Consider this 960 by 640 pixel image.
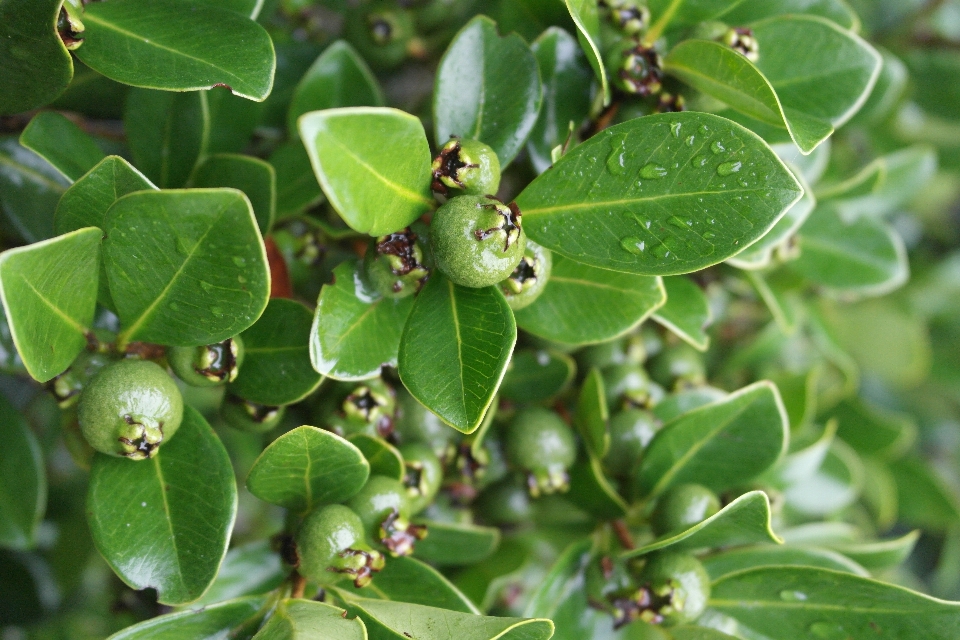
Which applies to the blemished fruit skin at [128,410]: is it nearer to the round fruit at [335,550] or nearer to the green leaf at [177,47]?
the round fruit at [335,550]

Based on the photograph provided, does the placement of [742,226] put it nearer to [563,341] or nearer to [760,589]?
[563,341]

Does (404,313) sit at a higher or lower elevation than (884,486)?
higher

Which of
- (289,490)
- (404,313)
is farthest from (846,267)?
(289,490)

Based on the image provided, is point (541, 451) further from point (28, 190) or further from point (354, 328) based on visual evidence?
point (28, 190)

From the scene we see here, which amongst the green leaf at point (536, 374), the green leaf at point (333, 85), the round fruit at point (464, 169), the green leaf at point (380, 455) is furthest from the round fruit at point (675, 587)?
the green leaf at point (333, 85)

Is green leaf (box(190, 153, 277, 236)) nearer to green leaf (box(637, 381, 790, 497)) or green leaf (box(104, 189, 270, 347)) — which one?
green leaf (box(104, 189, 270, 347))

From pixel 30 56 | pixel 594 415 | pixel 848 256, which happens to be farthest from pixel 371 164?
pixel 848 256

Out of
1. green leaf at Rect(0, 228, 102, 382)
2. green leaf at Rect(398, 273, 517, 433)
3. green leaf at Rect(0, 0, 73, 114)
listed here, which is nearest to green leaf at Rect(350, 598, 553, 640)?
green leaf at Rect(398, 273, 517, 433)
